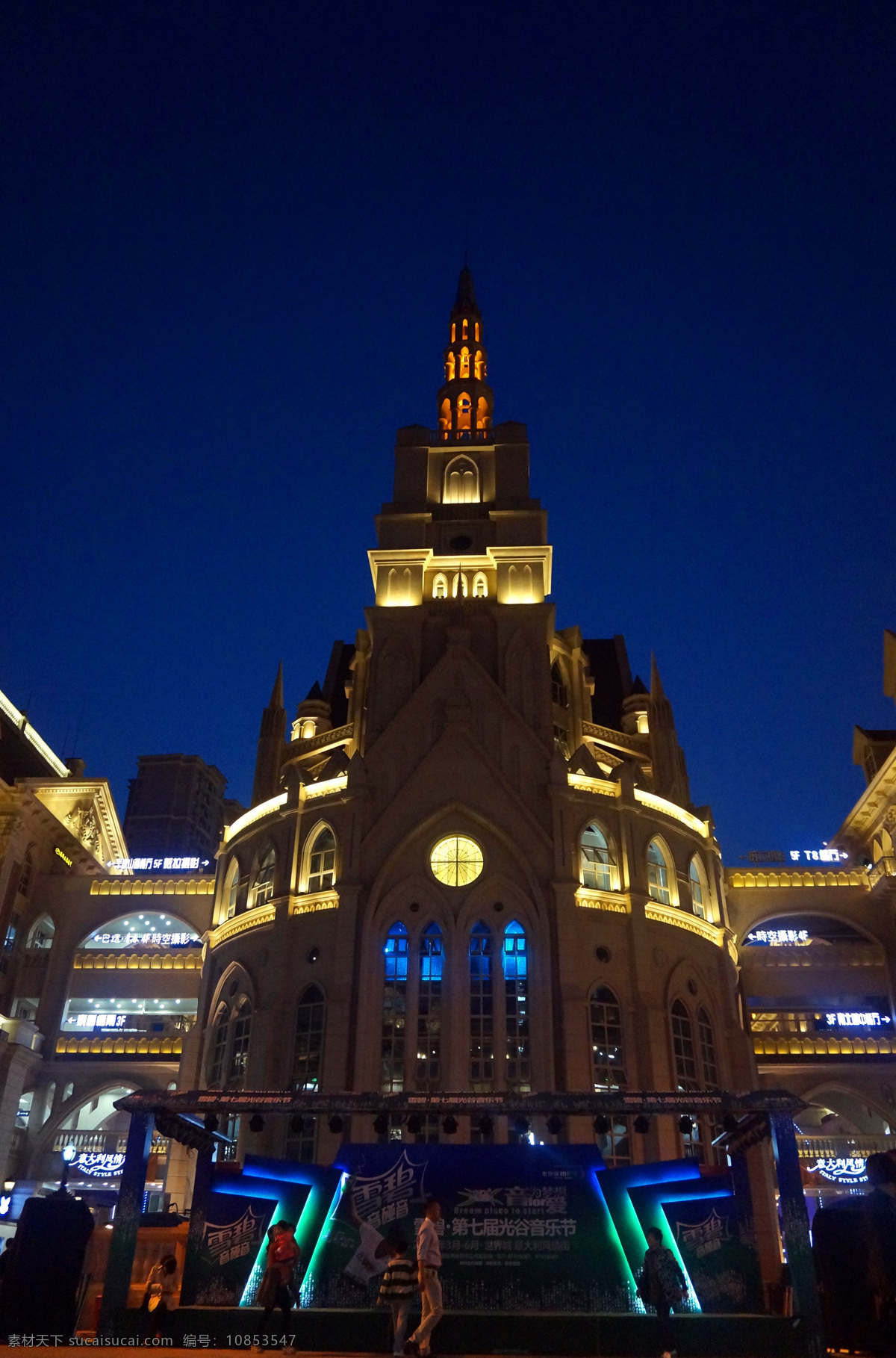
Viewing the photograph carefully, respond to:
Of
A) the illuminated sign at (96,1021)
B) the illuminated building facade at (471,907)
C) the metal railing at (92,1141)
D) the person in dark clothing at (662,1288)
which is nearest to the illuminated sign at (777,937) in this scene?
the illuminated building facade at (471,907)

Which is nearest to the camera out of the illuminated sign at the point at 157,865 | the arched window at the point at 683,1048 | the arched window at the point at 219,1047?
the arched window at the point at 683,1048

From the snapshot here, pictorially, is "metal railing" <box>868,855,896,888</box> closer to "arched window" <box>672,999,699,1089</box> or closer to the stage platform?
"arched window" <box>672,999,699,1089</box>

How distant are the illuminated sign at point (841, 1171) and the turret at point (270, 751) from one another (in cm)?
3153

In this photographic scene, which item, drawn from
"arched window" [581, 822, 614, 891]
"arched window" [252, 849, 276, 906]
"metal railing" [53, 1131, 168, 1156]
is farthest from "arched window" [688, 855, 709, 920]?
"metal railing" [53, 1131, 168, 1156]

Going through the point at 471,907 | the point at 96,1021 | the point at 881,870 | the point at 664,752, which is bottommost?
the point at 96,1021

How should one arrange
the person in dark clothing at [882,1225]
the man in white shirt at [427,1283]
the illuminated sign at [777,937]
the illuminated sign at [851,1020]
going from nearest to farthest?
1. the person in dark clothing at [882,1225]
2. the man in white shirt at [427,1283]
3. the illuminated sign at [851,1020]
4. the illuminated sign at [777,937]

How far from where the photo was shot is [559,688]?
56.4 meters

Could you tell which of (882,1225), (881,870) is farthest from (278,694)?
(882,1225)

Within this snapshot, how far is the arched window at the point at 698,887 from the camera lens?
48.1m

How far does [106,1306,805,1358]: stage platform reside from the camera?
18672 mm

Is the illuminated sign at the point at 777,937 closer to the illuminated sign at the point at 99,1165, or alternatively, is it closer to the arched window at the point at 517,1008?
the arched window at the point at 517,1008

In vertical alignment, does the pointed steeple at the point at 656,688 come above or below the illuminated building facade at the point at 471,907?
above

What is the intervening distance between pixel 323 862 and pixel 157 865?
21894mm

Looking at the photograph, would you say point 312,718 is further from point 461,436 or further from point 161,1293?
point 161,1293
